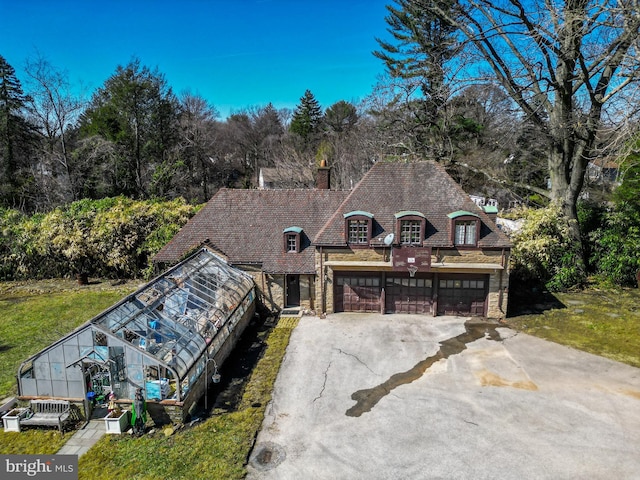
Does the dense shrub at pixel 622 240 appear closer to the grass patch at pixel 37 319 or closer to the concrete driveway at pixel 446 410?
the concrete driveway at pixel 446 410

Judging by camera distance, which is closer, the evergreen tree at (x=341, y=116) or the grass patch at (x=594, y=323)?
the grass patch at (x=594, y=323)

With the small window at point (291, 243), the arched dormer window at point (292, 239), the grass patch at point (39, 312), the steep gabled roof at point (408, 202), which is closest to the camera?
the grass patch at point (39, 312)

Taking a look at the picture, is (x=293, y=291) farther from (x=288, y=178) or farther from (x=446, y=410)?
(x=288, y=178)

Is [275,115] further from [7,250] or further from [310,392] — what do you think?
[310,392]

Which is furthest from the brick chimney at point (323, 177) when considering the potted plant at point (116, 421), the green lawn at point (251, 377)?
the potted plant at point (116, 421)

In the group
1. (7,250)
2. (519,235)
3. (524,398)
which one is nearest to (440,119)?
(519,235)

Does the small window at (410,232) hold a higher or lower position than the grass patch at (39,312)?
higher

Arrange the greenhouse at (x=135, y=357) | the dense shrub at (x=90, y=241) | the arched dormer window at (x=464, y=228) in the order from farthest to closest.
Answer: the dense shrub at (x=90, y=241)
the arched dormer window at (x=464, y=228)
the greenhouse at (x=135, y=357)

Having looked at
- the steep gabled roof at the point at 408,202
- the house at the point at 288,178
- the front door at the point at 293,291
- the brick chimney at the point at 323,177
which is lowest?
the front door at the point at 293,291
